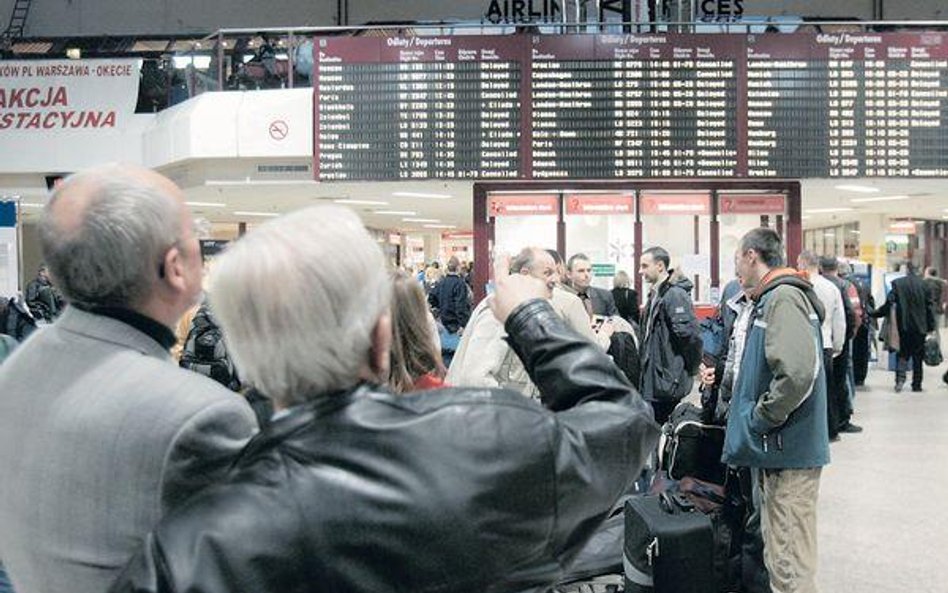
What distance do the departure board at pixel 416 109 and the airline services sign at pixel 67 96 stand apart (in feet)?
16.0

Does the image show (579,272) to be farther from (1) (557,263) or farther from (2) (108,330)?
(2) (108,330)

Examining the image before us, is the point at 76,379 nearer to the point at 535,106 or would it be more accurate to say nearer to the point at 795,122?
the point at 535,106

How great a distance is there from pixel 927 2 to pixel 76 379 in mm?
18031

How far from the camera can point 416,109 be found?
975 cm

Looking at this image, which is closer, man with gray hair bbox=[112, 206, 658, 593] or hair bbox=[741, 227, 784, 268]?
man with gray hair bbox=[112, 206, 658, 593]

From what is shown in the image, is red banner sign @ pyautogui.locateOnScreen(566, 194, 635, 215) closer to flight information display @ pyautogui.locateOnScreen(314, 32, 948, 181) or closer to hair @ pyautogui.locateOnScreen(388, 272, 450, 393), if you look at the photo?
flight information display @ pyautogui.locateOnScreen(314, 32, 948, 181)

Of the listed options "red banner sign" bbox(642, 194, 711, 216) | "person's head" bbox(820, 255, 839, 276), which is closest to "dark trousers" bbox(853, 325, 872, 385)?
"person's head" bbox(820, 255, 839, 276)

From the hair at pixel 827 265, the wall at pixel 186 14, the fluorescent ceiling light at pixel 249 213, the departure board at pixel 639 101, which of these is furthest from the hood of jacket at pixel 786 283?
the wall at pixel 186 14

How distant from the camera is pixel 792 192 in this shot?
34.1 ft

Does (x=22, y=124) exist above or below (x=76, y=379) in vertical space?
above

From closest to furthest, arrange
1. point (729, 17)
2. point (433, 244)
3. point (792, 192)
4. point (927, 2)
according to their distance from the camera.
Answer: point (792, 192) < point (729, 17) < point (927, 2) < point (433, 244)

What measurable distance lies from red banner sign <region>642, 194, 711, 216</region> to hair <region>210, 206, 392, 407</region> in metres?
9.53

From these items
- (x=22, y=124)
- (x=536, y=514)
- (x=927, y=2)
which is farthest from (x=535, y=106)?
(x=927, y=2)

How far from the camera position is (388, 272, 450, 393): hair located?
3049mm
